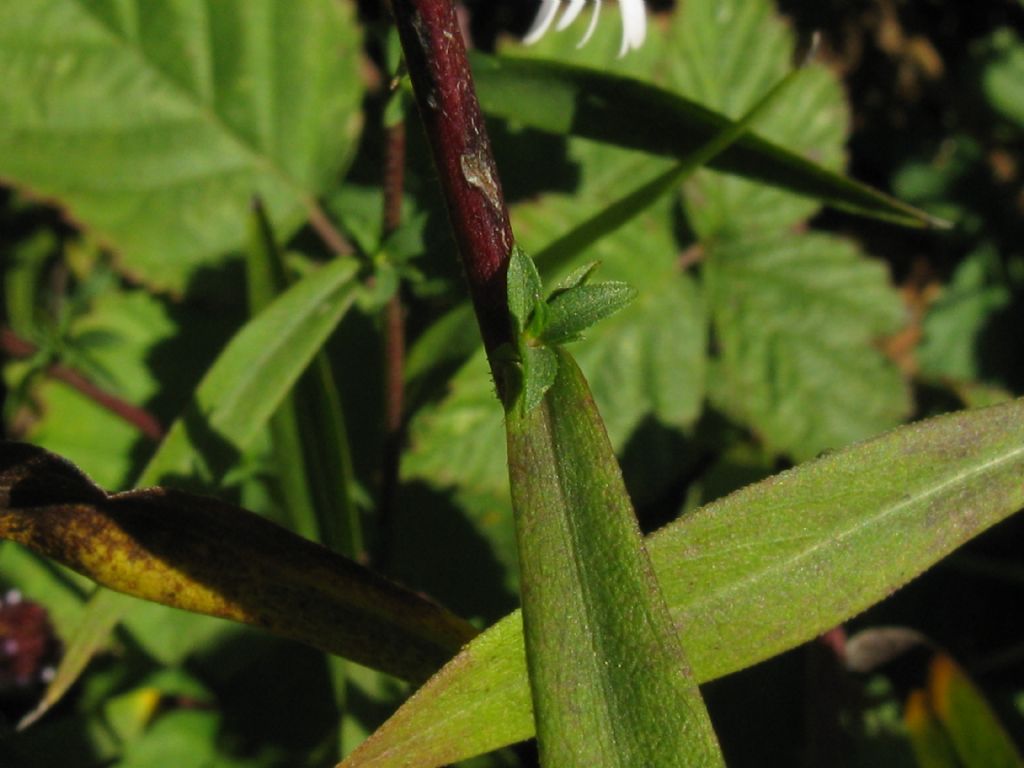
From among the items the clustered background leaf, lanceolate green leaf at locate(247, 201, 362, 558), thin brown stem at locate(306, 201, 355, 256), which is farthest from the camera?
thin brown stem at locate(306, 201, 355, 256)

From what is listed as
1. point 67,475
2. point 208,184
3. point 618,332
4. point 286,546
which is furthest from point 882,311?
point 67,475

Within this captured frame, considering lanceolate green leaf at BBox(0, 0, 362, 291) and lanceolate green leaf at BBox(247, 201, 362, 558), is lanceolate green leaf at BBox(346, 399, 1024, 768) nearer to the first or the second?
lanceolate green leaf at BBox(247, 201, 362, 558)

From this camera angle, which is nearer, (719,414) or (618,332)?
(618,332)

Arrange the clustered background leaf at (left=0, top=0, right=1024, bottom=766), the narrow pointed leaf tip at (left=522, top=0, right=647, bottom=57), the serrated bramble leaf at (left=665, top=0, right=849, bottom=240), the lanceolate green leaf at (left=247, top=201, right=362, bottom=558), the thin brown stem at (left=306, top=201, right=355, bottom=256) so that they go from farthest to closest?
the serrated bramble leaf at (left=665, top=0, right=849, bottom=240), the thin brown stem at (left=306, top=201, right=355, bottom=256), the clustered background leaf at (left=0, top=0, right=1024, bottom=766), the lanceolate green leaf at (left=247, top=201, right=362, bottom=558), the narrow pointed leaf tip at (left=522, top=0, right=647, bottom=57)

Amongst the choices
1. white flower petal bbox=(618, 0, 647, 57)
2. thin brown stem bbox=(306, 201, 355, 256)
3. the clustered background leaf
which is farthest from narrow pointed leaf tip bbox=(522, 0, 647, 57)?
thin brown stem bbox=(306, 201, 355, 256)

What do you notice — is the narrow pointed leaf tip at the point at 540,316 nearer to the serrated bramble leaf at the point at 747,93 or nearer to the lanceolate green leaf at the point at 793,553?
the lanceolate green leaf at the point at 793,553

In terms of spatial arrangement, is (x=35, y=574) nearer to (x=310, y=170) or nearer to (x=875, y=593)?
(x=310, y=170)
